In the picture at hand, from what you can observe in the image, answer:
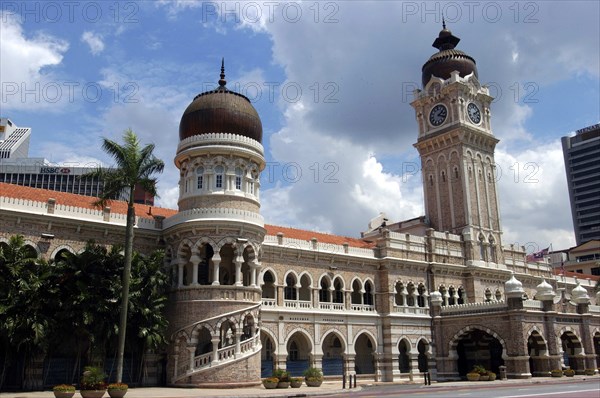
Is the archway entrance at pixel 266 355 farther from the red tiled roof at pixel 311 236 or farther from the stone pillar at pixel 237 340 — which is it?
the red tiled roof at pixel 311 236

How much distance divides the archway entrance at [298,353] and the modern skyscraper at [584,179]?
110068 millimetres

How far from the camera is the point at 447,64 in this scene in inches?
2045

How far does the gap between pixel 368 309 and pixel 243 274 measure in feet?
37.9

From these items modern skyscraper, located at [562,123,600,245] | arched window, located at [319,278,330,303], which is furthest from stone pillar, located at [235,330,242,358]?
modern skyscraper, located at [562,123,600,245]

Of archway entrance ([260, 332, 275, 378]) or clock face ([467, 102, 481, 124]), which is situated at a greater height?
clock face ([467, 102, 481, 124])

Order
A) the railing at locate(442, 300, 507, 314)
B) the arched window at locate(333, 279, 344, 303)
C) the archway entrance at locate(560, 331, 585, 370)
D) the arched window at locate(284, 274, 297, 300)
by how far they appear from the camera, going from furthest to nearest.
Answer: the archway entrance at locate(560, 331, 585, 370), the arched window at locate(333, 279, 344, 303), the railing at locate(442, 300, 507, 314), the arched window at locate(284, 274, 297, 300)

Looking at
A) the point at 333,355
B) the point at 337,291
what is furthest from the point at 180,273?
the point at 333,355

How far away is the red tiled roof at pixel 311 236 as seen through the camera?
40844 millimetres

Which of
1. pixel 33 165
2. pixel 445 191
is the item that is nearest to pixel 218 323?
pixel 445 191

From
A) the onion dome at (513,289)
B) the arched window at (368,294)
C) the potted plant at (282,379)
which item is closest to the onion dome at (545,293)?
the onion dome at (513,289)

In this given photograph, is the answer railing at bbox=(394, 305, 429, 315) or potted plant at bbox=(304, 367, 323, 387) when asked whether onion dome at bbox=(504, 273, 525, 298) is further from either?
potted plant at bbox=(304, 367, 323, 387)

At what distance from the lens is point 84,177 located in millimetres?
27094

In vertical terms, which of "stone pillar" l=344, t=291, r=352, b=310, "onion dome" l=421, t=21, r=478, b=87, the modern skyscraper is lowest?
"stone pillar" l=344, t=291, r=352, b=310

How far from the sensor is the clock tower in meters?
48.9
